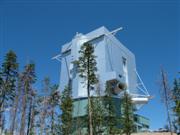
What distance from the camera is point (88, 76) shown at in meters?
35.8

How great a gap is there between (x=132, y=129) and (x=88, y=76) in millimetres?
18467

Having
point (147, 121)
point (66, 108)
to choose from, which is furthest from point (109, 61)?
point (66, 108)

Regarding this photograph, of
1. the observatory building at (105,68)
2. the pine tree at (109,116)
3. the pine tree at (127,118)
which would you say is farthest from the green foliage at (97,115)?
the observatory building at (105,68)

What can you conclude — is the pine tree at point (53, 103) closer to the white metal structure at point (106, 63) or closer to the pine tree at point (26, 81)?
the pine tree at point (26, 81)

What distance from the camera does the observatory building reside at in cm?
7419

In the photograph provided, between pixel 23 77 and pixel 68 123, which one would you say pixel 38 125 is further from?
pixel 23 77

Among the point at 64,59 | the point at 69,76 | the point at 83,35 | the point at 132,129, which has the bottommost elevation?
the point at 132,129

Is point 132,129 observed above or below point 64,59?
below

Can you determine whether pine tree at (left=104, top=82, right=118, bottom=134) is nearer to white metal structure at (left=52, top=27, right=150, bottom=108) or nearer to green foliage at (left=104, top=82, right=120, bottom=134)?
green foliage at (left=104, top=82, right=120, bottom=134)

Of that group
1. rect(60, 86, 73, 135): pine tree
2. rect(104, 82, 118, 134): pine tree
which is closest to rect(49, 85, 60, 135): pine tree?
rect(60, 86, 73, 135): pine tree

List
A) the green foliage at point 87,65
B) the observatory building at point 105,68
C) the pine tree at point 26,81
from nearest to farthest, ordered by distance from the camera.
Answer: the green foliage at point 87,65
the pine tree at point 26,81
the observatory building at point 105,68

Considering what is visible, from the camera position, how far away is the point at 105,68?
245ft

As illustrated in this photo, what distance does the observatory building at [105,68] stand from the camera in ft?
243

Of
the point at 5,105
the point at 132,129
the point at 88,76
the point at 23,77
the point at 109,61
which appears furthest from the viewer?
the point at 109,61
